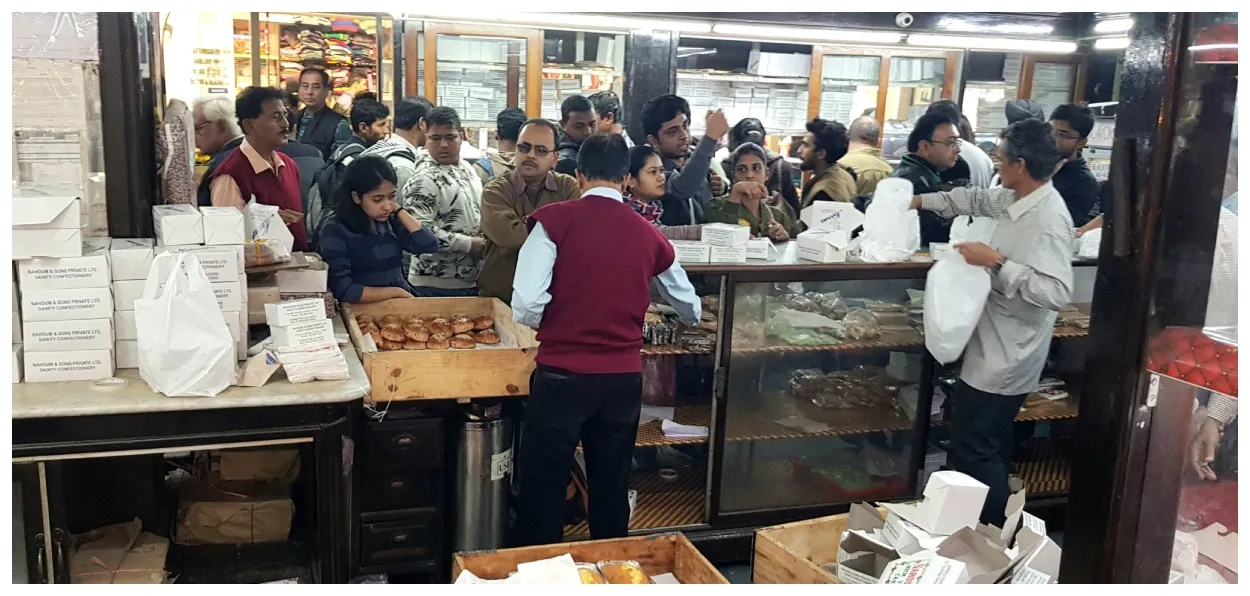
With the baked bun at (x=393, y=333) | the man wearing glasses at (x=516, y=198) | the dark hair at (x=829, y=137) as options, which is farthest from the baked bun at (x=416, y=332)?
the dark hair at (x=829, y=137)

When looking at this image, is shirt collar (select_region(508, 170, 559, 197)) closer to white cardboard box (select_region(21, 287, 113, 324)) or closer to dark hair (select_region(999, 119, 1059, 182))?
white cardboard box (select_region(21, 287, 113, 324))

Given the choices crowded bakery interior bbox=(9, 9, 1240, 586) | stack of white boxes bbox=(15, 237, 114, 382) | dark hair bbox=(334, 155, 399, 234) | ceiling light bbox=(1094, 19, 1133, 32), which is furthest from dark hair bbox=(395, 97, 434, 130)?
ceiling light bbox=(1094, 19, 1133, 32)

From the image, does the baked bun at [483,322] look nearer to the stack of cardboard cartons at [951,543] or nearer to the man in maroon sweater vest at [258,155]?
the man in maroon sweater vest at [258,155]

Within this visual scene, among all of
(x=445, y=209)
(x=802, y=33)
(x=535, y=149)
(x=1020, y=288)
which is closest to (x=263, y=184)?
(x=445, y=209)

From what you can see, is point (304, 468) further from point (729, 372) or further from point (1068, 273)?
point (1068, 273)

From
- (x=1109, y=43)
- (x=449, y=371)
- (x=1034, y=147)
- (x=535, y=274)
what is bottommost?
(x=449, y=371)

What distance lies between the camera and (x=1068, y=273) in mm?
3553

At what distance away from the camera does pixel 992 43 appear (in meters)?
7.45

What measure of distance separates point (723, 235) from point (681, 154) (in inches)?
48.9

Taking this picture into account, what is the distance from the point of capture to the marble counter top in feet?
8.30

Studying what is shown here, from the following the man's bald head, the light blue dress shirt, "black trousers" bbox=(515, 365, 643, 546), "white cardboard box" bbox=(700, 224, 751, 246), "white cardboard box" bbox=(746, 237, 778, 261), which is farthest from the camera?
the man's bald head

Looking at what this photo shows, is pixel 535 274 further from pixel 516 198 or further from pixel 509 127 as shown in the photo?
pixel 509 127

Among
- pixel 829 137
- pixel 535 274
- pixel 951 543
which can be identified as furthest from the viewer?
pixel 829 137

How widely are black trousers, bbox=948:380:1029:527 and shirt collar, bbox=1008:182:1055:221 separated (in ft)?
2.34
